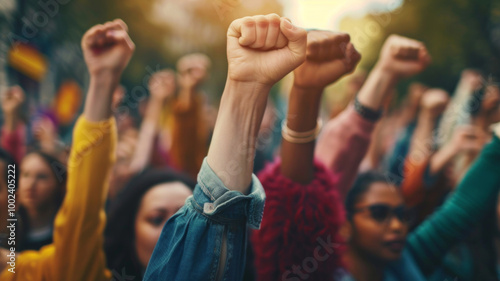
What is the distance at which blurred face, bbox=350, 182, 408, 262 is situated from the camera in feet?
5.80

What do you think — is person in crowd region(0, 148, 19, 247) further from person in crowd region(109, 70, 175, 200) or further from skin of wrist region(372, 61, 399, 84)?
skin of wrist region(372, 61, 399, 84)

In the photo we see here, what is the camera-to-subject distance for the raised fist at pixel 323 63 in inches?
52.3

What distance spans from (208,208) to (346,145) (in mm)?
888

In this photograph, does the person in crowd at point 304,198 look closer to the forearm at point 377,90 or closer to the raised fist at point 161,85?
the forearm at point 377,90

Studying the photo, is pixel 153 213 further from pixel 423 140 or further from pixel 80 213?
pixel 423 140

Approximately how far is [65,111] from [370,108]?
3076mm

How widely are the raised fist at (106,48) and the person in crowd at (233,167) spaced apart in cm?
63

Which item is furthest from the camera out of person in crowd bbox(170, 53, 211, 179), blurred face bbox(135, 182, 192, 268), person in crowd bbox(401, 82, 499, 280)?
person in crowd bbox(170, 53, 211, 179)

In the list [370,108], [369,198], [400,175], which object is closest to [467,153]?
[400,175]

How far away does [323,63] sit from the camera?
1361 millimetres

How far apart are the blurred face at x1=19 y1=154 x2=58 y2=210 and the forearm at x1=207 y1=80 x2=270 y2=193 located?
46.2 inches

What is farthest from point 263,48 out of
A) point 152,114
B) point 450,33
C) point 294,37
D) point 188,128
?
point 450,33

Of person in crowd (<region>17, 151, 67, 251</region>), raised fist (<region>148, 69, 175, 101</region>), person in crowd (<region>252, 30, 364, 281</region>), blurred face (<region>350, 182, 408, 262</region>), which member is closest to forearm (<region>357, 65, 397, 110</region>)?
person in crowd (<region>252, 30, 364, 281</region>)

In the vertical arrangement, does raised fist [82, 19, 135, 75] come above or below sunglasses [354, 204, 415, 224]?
above
